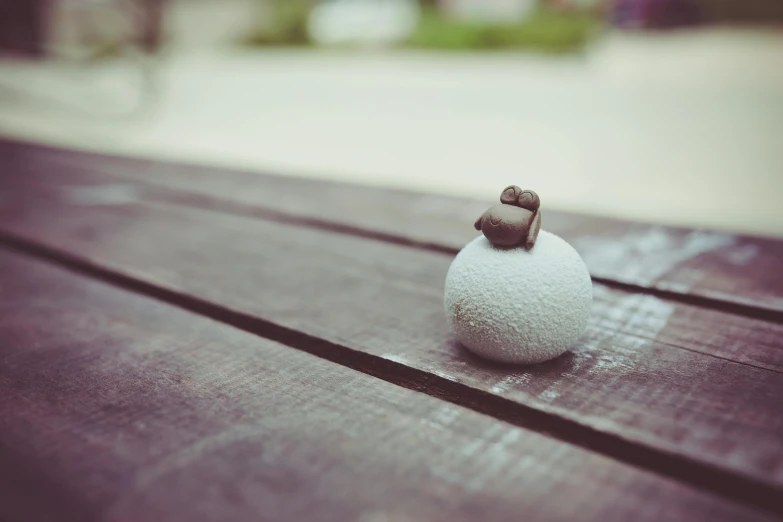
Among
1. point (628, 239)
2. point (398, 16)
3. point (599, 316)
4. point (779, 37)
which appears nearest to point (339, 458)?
point (599, 316)

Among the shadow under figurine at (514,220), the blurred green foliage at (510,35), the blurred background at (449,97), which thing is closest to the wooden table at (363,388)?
the shadow under figurine at (514,220)

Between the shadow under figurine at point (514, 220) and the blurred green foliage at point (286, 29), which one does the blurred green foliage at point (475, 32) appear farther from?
the shadow under figurine at point (514, 220)

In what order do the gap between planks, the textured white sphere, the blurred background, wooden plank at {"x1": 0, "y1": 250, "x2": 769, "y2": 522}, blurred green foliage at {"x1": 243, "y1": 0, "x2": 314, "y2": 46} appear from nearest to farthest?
wooden plank at {"x1": 0, "y1": 250, "x2": 769, "y2": 522}
the textured white sphere
the gap between planks
the blurred background
blurred green foliage at {"x1": 243, "y1": 0, "x2": 314, "y2": 46}

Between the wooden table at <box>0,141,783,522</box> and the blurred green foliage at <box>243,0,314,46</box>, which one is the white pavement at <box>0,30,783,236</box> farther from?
the blurred green foliage at <box>243,0,314,46</box>

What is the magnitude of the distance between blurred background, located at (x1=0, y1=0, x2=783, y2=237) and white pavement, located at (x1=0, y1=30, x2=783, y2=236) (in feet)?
0.07

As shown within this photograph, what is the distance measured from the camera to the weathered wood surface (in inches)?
31.7

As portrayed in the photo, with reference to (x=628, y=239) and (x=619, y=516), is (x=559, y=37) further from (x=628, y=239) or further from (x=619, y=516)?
(x=619, y=516)

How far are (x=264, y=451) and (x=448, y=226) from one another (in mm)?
662

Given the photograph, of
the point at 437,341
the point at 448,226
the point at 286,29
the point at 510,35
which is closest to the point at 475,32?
the point at 510,35

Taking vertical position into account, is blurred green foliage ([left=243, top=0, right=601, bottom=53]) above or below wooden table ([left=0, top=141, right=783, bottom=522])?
above

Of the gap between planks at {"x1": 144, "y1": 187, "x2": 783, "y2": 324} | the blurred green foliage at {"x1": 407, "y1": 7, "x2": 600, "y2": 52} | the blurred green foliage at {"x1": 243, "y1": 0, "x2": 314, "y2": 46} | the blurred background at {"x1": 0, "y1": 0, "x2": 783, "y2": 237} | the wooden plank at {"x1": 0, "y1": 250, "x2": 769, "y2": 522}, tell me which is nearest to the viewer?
the wooden plank at {"x1": 0, "y1": 250, "x2": 769, "y2": 522}

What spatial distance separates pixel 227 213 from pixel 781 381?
92 cm

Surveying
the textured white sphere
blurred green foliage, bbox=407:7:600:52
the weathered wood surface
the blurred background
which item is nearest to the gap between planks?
the weathered wood surface

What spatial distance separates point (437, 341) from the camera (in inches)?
25.5
